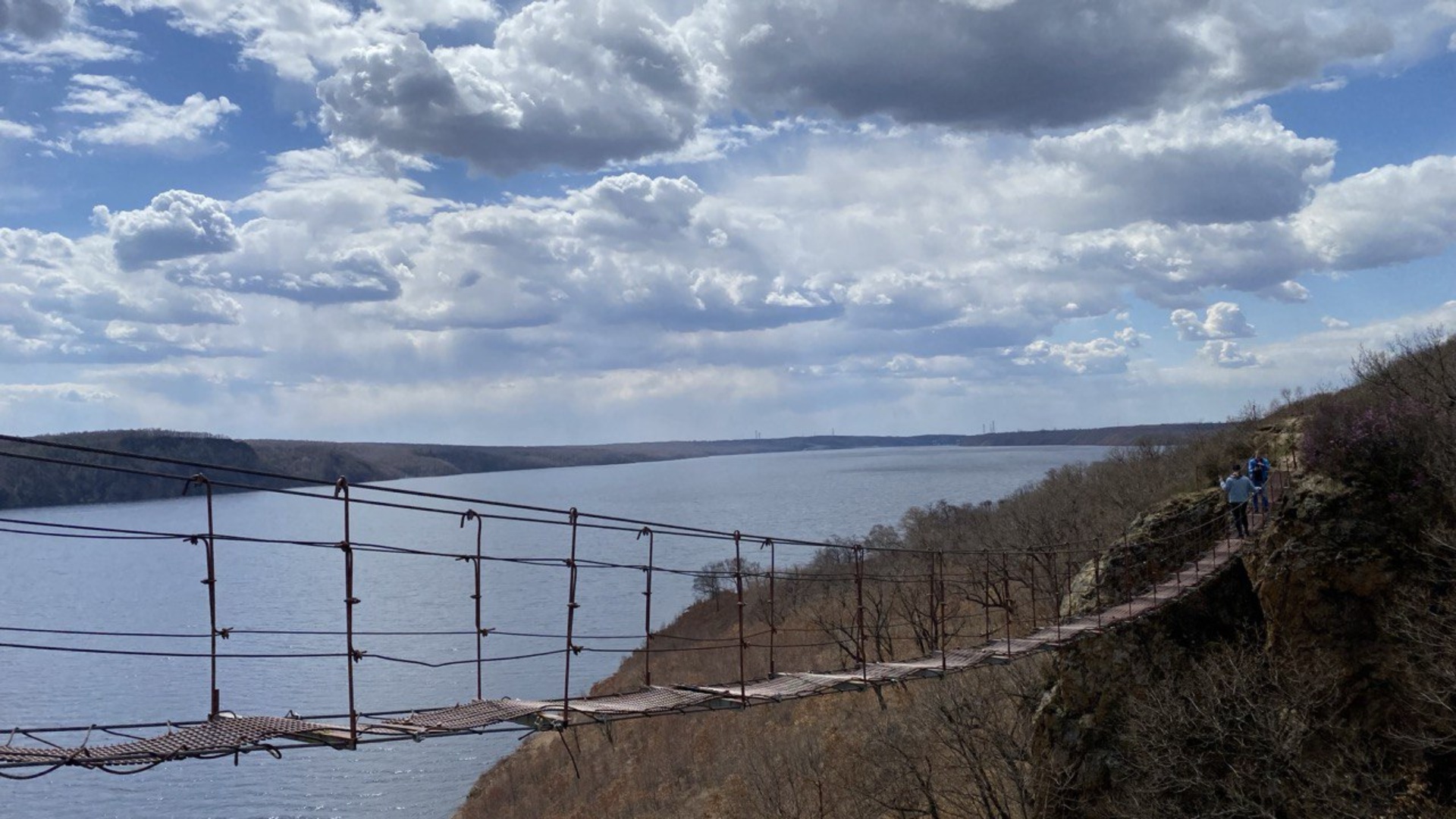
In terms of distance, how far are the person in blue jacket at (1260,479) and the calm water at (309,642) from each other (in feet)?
49.0

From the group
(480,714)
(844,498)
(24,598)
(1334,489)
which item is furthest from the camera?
(844,498)

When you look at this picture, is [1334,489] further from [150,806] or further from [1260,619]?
[150,806]

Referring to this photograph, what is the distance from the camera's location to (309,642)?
5184cm

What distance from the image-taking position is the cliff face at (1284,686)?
2147cm

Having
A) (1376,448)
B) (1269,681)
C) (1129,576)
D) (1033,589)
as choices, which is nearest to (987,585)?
(1129,576)

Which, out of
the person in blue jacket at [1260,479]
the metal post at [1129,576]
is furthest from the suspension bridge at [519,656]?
the person in blue jacket at [1260,479]

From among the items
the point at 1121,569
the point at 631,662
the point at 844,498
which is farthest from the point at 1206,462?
the point at 844,498

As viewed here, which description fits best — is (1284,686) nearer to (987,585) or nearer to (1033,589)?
(1033,589)

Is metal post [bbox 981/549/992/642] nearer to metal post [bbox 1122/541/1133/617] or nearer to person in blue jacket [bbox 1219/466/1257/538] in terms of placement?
metal post [bbox 1122/541/1133/617]

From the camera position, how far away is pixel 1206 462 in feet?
116

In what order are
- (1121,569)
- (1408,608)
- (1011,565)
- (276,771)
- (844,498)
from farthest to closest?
(844,498), (1011,565), (276,771), (1121,569), (1408,608)

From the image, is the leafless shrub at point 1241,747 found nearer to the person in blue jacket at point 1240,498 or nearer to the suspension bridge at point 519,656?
the suspension bridge at point 519,656

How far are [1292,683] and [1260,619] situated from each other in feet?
6.30

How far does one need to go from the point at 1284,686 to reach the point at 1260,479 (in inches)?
217
